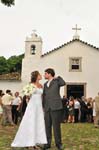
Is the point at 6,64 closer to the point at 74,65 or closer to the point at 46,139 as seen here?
the point at 74,65

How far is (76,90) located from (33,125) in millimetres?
26660

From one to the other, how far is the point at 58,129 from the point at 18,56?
64820mm

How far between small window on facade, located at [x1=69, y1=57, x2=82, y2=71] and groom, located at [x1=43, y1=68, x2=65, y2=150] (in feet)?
88.3

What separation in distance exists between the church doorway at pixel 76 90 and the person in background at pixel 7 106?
1461 cm

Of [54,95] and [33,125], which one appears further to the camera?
[33,125]

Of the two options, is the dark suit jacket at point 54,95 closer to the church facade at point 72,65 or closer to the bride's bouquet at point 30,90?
the bride's bouquet at point 30,90

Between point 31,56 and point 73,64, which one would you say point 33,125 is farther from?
point 31,56

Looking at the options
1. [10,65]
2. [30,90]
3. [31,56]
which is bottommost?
[30,90]

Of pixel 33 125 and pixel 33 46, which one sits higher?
pixel 33 46

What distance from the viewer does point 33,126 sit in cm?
1038

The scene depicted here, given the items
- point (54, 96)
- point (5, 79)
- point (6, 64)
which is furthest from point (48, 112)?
point (6, 64)

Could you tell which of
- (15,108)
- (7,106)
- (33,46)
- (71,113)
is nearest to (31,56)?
(33,46)

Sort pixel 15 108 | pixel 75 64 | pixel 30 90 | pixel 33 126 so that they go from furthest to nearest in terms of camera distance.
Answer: pixel 75 64 < pixel 15 108 < pixel 30 90 < pixel 33 126

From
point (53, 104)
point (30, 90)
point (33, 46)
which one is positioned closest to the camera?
point (53, 104)
